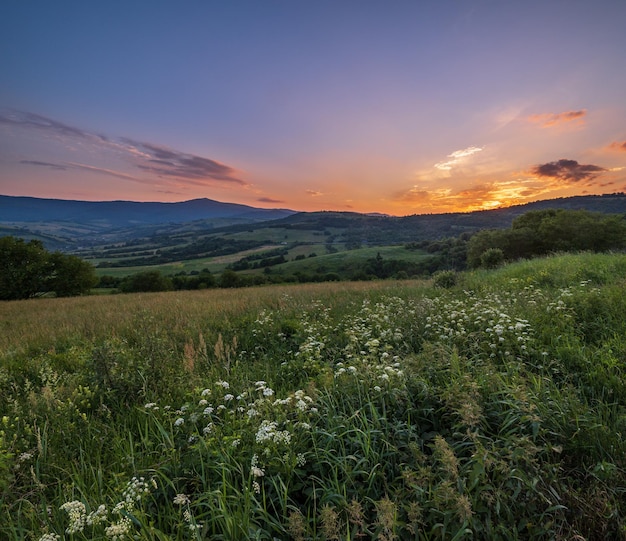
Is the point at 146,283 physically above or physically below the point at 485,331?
below

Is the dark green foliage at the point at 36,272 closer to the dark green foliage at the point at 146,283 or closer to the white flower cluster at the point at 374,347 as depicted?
the dark green foliage at the point at 146,283

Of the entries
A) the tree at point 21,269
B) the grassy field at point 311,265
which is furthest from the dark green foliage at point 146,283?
the grassy field at point 311,265

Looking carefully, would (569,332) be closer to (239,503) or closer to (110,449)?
(239,503)

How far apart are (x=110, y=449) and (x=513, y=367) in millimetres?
5000

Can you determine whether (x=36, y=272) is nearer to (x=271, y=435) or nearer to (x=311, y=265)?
(x=271, y=435)

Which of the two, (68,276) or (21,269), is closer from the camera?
(21,269)

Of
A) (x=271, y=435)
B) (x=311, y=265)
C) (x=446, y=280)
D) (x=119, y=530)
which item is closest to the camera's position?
(x=119, y=530)

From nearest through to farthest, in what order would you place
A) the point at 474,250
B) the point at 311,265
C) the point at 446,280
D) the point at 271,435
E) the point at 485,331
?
the point at 271,435
the point at 485,331
the point at 446,280
the point at 474,250
the point at 311,265

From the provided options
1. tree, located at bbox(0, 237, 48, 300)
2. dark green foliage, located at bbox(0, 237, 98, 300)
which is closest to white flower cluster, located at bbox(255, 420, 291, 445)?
dark green foliage, located at bbox(0, 237, 98, 300)

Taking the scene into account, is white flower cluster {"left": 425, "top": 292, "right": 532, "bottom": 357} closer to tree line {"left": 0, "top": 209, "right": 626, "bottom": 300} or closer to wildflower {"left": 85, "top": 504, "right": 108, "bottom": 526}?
wildflower {"left": 85, "top": 504, "right": 108, "bottom": 526}

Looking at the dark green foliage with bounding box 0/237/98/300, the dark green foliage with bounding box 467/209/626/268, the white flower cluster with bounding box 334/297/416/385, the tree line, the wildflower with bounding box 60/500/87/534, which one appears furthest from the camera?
the dark green foliage with bounding box 0/237/98/300

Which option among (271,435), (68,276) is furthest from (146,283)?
(271,435)

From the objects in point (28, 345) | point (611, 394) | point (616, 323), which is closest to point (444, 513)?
point (611, 394)

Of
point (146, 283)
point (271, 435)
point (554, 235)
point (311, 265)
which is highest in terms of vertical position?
point (554, 235)
